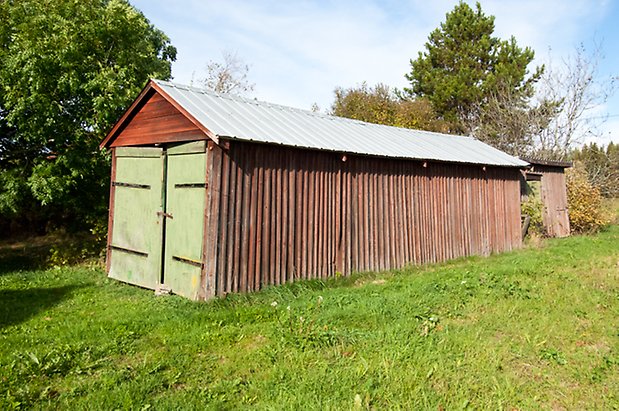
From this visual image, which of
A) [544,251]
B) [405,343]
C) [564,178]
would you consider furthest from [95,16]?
[564,178]

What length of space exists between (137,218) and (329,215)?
12.9 feet

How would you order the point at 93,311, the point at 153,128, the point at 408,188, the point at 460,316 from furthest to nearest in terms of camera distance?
the point at 408,188 < the point at 153,128 < the point at 93,311 < the point at 460,316

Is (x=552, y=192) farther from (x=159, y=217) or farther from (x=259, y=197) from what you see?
(x=159, y=217)

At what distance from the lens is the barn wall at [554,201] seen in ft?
51.1

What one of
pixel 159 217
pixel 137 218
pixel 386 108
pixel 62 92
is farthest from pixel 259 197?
pixel 386 108

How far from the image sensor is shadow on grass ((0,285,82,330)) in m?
6.54

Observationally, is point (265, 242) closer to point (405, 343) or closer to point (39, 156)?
point (405, 343)

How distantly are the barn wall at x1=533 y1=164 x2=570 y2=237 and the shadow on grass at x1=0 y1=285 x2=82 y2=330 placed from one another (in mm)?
14740

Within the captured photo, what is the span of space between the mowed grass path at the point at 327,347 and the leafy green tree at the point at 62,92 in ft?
12.3

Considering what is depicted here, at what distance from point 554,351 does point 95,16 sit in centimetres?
1245

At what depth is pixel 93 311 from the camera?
6.91m

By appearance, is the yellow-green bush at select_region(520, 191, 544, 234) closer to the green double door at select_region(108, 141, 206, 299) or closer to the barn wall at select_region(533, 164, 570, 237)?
the barn wall at select_region(533, 164, 570, 237)

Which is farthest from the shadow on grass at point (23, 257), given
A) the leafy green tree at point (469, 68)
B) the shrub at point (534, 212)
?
the leafy green tree at point (469, 68)

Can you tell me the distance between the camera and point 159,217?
841 centimetres
